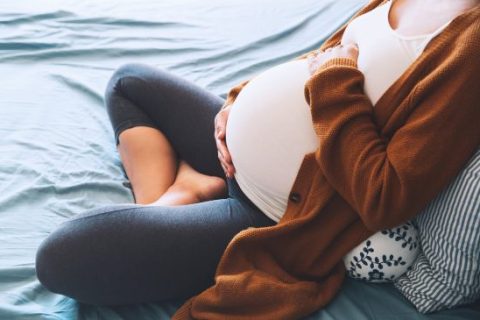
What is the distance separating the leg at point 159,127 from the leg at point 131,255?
0.70 feet

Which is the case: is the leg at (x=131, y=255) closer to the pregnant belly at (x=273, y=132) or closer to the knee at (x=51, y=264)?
the knee at (x=51, y=264)

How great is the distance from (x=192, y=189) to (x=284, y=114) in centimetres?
27

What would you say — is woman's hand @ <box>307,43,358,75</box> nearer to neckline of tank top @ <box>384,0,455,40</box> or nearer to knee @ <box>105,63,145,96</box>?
neckline of tank top @ <box>384,0,455,40</box>

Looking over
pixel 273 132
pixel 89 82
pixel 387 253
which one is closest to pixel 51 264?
pixel 273 132

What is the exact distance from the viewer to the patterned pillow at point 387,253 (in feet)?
2.44

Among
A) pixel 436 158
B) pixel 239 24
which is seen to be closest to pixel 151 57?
pixel 239 24

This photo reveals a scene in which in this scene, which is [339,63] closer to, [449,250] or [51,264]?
[449,250]

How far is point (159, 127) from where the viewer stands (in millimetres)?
1066

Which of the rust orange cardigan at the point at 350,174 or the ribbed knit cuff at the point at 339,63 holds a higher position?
the ribbed knit cuff at the point at 339,63

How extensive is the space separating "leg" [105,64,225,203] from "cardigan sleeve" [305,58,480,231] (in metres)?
0.32

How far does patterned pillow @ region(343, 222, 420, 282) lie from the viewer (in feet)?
2.44

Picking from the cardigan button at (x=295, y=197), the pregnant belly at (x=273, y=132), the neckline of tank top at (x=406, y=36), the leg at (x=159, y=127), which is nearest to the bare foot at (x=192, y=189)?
the leg at (x=159, y=127)

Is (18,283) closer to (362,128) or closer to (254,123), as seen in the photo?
(254,123)

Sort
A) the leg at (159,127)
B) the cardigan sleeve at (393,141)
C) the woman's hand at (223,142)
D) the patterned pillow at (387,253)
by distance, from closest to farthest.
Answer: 1. the cardigan sleeve at (393,141)
2. the patterned pillow at (387,253)
3. the woman's hand at (223,142)
4. the leg at (159,127)
